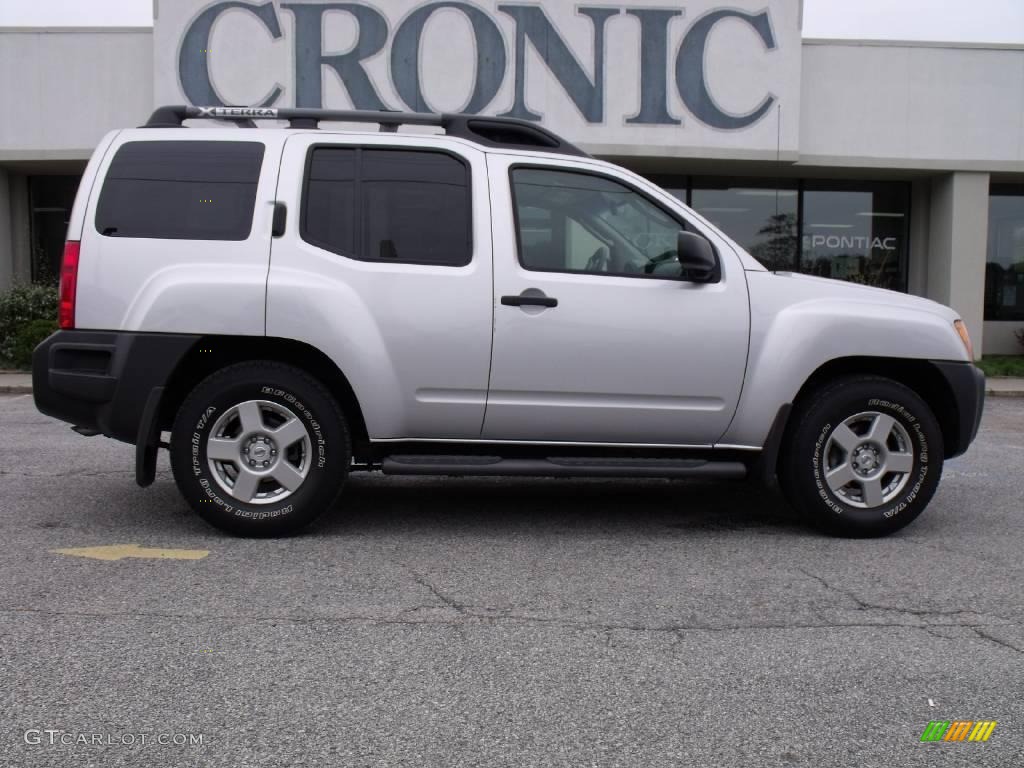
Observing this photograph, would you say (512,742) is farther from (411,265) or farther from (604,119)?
(604,119)

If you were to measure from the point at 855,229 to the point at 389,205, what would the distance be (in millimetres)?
15649

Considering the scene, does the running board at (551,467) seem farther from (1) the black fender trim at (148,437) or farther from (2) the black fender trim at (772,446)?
(1) the black fender trim at (148,437)

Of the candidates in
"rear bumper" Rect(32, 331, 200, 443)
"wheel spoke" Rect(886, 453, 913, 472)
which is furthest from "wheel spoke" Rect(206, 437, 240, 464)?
"wheel spoke" Rect(886, 453, 913, 472)

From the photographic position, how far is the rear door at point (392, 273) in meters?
4.91

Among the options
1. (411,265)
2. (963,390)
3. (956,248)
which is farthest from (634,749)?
(956,248)

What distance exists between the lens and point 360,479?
269 inches

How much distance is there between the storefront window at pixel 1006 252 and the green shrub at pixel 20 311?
1731 cm

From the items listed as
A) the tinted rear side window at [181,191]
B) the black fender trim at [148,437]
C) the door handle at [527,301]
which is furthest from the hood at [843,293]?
the black fender trim at [148,437]

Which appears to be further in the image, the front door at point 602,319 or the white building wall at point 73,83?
the white building wall at point 73,83

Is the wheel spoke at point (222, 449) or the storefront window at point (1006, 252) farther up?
the storefront window at point (1006, 252)

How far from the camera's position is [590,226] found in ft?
17.1

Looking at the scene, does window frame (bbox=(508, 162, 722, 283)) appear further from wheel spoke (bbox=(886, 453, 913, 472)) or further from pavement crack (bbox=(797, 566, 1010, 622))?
pavement crack (bbox=(797, 566, 1010, 622))

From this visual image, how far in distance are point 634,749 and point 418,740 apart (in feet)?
2.03

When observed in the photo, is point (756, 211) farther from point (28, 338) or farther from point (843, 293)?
point (843, 293)
